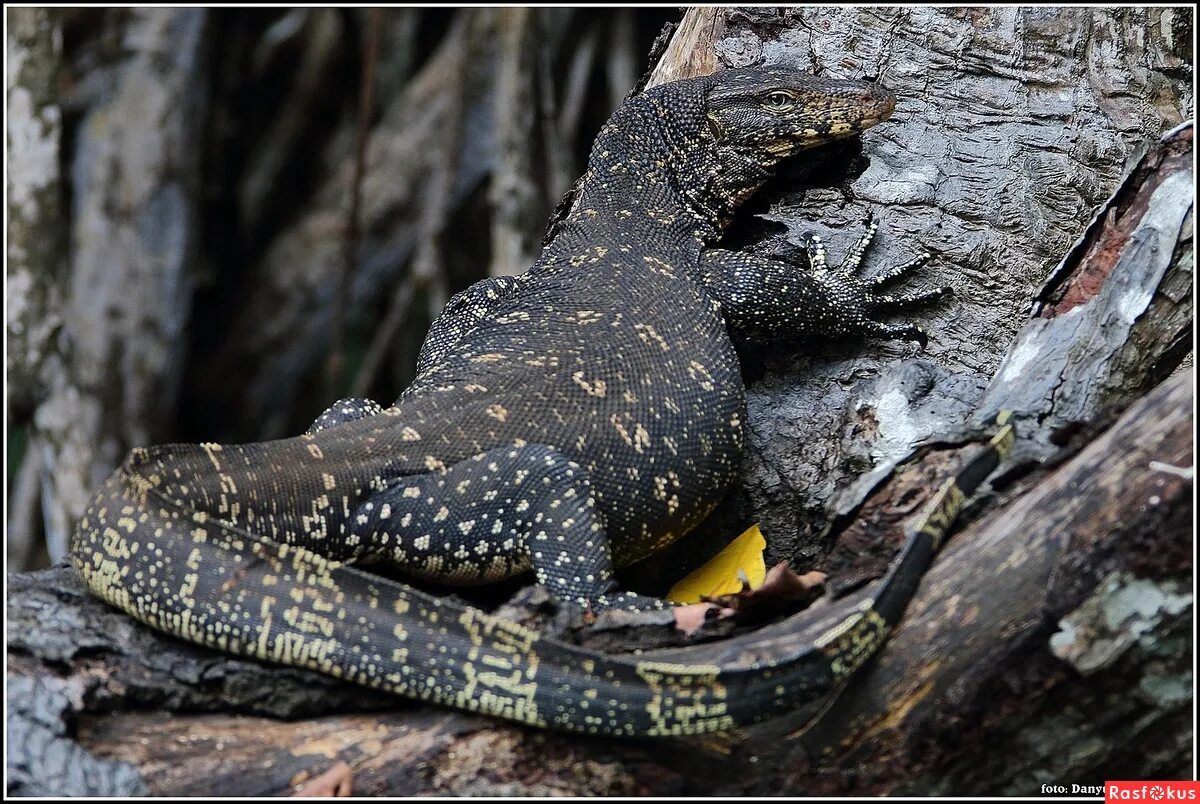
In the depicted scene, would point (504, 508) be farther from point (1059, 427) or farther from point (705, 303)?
point (1059, 427)

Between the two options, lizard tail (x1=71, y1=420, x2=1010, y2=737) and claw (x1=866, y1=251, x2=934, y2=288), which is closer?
lizard tail (x1=71, y1=420, x2=1010, y2=737)

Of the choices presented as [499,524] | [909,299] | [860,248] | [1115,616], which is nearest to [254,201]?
[860,248]

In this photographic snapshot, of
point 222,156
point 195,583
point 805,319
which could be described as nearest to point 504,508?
point 195,583

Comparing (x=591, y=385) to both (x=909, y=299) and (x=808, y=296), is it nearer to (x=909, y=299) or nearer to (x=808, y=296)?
(x=808, y=296)

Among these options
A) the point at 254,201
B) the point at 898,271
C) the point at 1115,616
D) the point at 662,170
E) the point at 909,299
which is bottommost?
the point at 1115,616

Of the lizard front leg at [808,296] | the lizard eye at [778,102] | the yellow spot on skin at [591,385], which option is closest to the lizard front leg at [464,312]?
the yellow spot on skin at [591,385]

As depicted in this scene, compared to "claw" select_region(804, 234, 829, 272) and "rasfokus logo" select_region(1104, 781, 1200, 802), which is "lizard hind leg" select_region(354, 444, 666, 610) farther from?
"claw" select_region(804, 234, 829, 272)

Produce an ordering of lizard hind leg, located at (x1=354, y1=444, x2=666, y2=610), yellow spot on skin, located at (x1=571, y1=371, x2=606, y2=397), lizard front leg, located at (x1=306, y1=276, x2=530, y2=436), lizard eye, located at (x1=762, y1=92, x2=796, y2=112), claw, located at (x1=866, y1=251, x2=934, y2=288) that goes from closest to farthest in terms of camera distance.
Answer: lizard hind leg, located at (x1=354, y1=444, x2=666, y2=610)
yellow spot on skin, located at (x1=571, y1=371, x2=606, y2=397)
claw, located at (x1=866, y1=251, x2=934, y2=288)
lizard front leg, located at (x1=306, y1=276, x2=530, y2=436)
lizard eye, located at (x1=762, y1=92, x2=796, y2=112)

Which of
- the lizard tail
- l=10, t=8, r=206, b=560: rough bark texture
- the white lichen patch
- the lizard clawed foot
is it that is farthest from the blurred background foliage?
the white lichen patch
